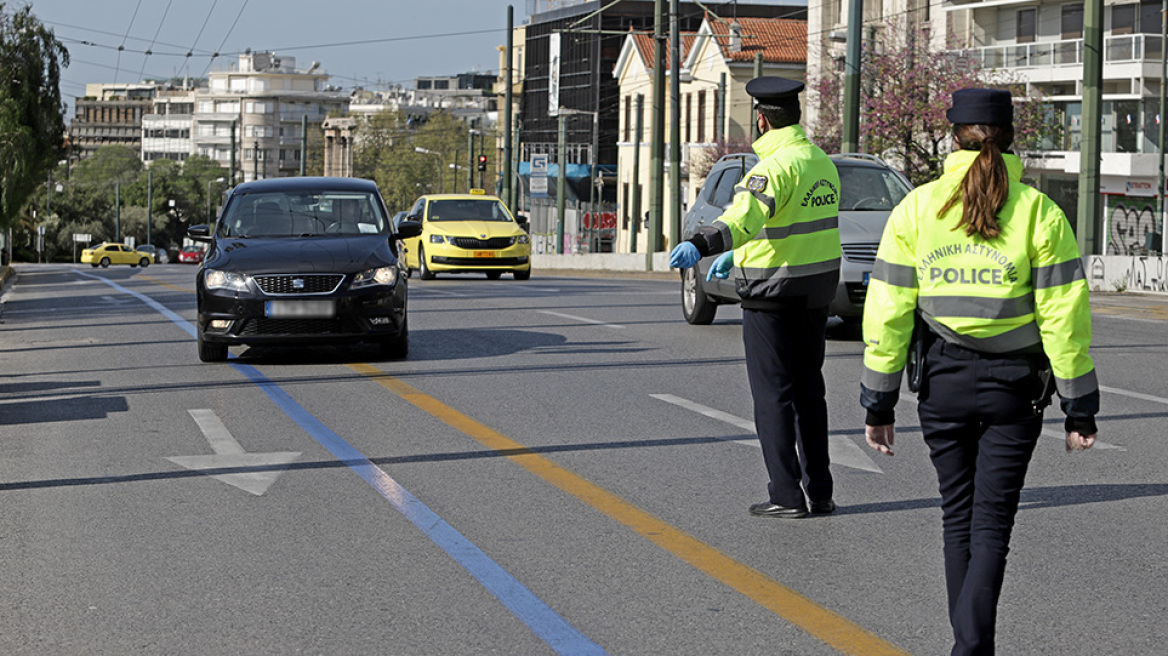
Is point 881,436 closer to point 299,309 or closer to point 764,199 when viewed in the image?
point 764,199

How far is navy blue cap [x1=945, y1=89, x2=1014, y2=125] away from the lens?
4738 millimetres

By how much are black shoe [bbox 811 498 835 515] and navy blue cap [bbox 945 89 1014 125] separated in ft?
9.66

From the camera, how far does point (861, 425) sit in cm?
1044

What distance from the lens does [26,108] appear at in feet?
163

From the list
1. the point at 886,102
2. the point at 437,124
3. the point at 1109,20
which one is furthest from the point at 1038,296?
the point at 437,124

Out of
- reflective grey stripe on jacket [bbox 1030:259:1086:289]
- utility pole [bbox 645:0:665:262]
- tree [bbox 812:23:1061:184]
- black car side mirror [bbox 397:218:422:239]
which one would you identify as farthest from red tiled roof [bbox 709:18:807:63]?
reflective grey stripe on jacket [bbox 1030:259:1086:289]

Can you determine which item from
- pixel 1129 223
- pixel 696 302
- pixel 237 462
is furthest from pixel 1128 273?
pixel 1129 223

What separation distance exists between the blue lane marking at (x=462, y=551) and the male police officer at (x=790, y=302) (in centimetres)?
145

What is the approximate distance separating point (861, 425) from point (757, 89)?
3.77 m

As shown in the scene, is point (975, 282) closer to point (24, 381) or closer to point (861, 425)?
point (861, 425)

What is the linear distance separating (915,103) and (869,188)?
26180mm

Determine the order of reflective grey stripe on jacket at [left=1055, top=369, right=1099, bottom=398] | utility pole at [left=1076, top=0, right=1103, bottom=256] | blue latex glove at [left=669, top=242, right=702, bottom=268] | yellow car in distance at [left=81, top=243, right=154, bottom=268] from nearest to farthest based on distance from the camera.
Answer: reflective grey stripe on jacket at [left=1055, top=369, right=1099, bottom=398]
blue latex glove at [left=669, top=242, right=702, bottom=268]
utility pole at [left=1076, top=0, right=1103, bottom=256]
yellow car in distance at [left=81, top=243, right=154, bottom=268]

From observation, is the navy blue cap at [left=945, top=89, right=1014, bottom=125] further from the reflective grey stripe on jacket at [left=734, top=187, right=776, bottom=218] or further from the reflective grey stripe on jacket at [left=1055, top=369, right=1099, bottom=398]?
the reflective grey stripe on jacket at [left=734, top=187, right=776, bottom=218]

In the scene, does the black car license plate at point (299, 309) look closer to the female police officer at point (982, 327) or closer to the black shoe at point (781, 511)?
the black shoe at point (781, 511)
